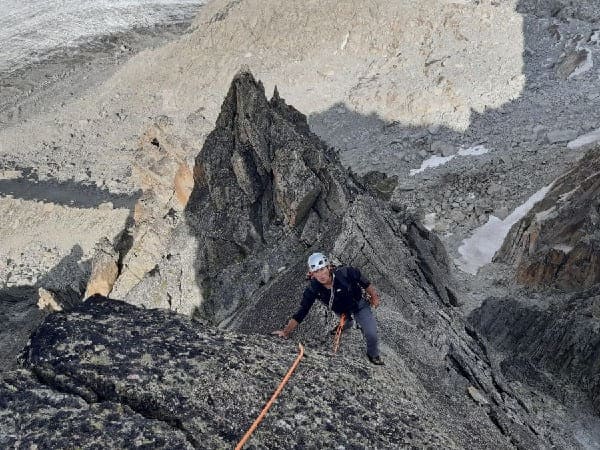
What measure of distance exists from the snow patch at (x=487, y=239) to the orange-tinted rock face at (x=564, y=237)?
88cm

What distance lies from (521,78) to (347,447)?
42670 millimetres

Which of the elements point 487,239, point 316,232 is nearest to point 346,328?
point 316,232

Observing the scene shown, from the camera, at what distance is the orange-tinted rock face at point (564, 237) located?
18.5 meters

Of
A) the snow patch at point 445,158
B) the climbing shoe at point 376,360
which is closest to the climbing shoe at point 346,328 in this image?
the climbing shoe at point 376,360

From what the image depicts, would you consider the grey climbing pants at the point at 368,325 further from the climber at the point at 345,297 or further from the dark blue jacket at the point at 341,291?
the dark blue jacket at the point at 341,291

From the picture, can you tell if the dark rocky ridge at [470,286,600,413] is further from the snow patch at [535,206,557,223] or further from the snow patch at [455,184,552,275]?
the snow patch at [455,184,552,275]

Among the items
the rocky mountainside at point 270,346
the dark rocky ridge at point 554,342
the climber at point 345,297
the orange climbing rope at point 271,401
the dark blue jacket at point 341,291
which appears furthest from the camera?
the dark rocky ridge at point 554,342

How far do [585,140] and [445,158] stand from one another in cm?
847

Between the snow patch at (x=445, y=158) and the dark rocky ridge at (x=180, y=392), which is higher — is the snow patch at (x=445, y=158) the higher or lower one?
the higher one


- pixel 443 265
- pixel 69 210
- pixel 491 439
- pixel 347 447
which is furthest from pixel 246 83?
pixel 69 210

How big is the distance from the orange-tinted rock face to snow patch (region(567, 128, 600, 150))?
7997mm

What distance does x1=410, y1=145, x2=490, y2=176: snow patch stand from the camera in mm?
37781

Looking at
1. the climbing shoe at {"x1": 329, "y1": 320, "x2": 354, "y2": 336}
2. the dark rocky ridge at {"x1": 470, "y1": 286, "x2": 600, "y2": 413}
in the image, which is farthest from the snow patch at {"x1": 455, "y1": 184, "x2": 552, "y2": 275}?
the climbing shoe at {"x1": 329, "y1": 320, "x2": 354, "y2": 336}

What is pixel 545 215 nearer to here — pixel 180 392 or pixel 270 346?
pixel 270 346
